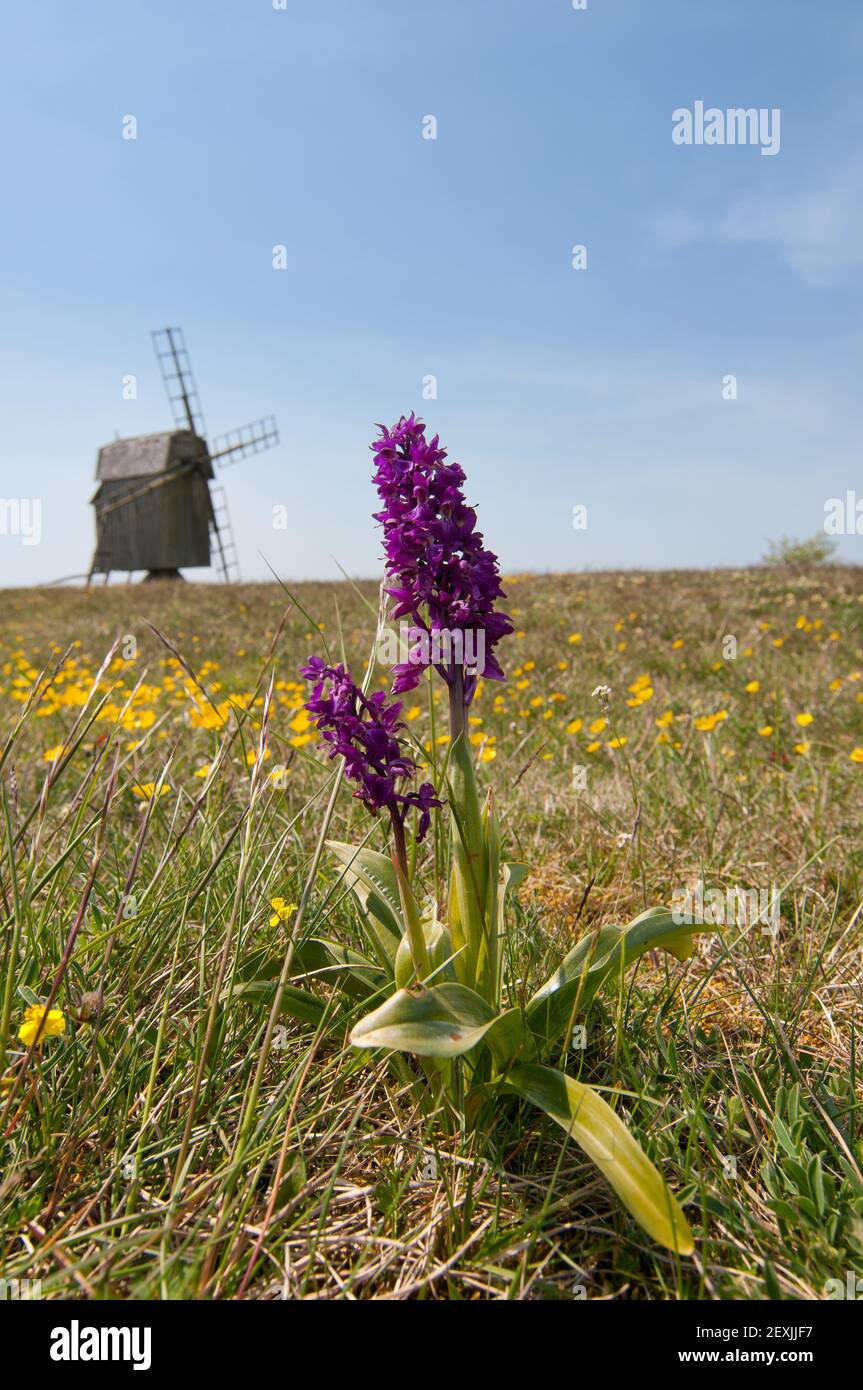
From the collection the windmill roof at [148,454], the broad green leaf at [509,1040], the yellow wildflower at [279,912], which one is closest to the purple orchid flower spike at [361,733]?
the broad green leaf at [509,1040]

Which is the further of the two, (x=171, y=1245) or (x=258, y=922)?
(x=258, y=922)

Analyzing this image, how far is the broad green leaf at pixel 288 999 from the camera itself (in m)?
2.29

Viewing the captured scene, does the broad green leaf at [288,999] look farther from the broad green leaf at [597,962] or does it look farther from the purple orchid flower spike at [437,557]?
the purple orchid flower spike at [437,557]

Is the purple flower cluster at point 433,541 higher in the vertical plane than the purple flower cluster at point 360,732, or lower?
higher

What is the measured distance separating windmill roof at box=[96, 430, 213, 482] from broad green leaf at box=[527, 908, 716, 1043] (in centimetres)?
4115

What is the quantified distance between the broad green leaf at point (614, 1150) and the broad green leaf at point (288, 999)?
0.60 meters

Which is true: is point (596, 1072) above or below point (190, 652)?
below

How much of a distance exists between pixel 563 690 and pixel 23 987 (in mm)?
6082

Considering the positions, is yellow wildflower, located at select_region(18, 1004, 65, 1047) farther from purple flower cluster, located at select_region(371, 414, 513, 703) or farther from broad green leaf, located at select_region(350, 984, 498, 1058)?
purple flower cluster, located at select_region(371, 414, 513, 703)

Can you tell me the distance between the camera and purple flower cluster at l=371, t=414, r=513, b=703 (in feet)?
6.50

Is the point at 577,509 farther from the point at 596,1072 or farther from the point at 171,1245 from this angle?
the point at 171,1245

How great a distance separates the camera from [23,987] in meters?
2.34
